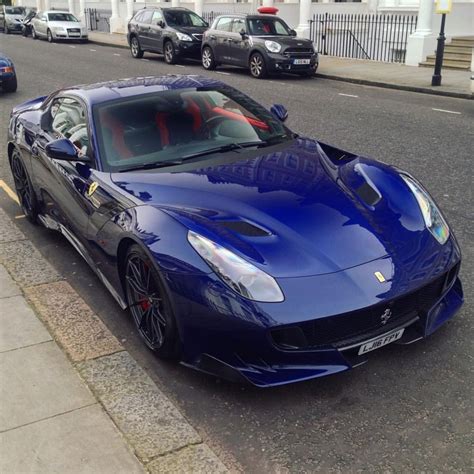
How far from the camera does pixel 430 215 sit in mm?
3580

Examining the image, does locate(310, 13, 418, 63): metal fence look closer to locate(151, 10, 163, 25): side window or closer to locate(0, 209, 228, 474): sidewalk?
locate(151, 10, 163, 25): side window

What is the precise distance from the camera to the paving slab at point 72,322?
3588 millimetres

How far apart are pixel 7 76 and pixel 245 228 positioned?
11988 millimetres

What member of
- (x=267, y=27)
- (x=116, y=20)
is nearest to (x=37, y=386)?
(x=267, y=27)

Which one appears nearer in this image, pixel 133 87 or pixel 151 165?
pixel 151 165

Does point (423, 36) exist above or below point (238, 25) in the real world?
below

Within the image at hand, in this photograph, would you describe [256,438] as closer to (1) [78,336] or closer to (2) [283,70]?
(1) [78,336]

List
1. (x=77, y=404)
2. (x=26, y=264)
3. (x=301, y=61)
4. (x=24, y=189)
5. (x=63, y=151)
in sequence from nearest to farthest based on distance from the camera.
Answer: (x=77, y=404) < (x=63, y=151) < (x=26, y=264) < (x=24, y=189) < (x=301, y=61)

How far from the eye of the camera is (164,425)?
9.57 feet

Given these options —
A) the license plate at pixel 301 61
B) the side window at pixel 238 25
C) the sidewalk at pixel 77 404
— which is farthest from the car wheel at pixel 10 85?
the sidewalk at pixel 77 404

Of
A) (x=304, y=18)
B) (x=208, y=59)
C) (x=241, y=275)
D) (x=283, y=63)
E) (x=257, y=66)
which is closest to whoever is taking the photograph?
(x=241, y=275)

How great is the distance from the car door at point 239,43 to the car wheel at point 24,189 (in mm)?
11869

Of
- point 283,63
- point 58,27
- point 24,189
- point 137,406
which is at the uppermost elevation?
point 58,27

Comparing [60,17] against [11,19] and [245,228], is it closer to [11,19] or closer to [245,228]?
[11,19]
